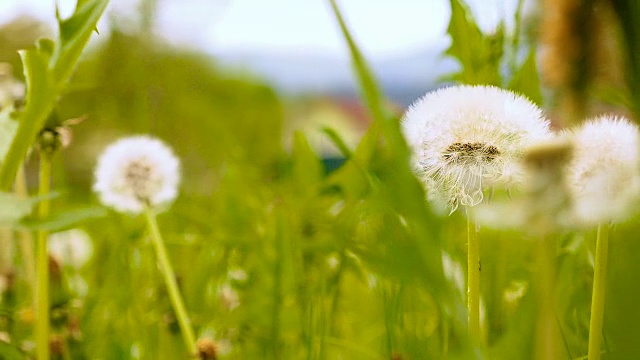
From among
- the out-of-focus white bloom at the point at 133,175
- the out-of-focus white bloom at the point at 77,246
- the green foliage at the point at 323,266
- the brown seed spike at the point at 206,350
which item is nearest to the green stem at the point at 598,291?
the green foliage at the point at 323,266

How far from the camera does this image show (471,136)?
0.26m

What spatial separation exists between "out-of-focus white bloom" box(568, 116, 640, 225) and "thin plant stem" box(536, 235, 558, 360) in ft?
0.16

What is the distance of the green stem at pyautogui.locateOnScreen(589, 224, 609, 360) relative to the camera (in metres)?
0.23

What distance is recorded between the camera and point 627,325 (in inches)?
4.7

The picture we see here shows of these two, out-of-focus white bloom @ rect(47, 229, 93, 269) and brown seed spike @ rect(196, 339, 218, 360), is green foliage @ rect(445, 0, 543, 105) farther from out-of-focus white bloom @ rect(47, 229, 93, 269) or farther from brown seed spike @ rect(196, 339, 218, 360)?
out-of-focus white bloom @ rect(47, 229, 93, 269)

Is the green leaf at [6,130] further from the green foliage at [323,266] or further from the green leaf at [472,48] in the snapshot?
the green leaf at [472,48]

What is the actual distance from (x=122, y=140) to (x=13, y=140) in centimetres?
26

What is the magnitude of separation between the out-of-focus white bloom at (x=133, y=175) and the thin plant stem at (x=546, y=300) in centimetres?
39

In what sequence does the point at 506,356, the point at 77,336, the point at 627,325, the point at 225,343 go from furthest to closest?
the point at 225,343
the point at 77,336
the point at 506,356
the point at 627,325

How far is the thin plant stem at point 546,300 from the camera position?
0.15 meters

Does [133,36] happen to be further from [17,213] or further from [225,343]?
[17,213]

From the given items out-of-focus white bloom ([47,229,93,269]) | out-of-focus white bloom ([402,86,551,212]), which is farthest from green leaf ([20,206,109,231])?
out-of-focus white bloom ([47,229,93,269])

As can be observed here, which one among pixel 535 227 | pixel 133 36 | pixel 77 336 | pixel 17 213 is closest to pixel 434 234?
pixel 535 227

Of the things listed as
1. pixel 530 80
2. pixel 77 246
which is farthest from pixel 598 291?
pixel 77 246
